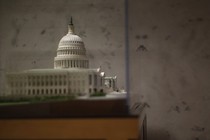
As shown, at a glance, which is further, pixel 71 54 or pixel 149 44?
pixel 149 44

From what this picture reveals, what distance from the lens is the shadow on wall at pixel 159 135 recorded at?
162 cm

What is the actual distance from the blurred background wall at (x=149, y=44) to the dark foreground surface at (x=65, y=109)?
85cm

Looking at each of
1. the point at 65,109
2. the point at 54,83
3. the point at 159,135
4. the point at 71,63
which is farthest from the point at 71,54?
the point at 159,135

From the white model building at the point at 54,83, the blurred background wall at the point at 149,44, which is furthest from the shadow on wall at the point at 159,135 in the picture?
the white model building at the point at 54,83

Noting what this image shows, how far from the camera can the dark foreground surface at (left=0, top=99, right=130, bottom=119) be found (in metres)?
0.72

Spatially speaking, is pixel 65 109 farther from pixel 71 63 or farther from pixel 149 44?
pixel 149 44

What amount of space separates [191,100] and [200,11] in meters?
0.55

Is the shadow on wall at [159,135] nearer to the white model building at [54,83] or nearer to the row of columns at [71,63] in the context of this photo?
the row of columns at [71,63]

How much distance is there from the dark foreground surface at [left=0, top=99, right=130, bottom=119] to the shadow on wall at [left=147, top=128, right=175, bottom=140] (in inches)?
37.4

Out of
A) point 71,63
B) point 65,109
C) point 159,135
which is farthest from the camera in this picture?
point 159,135

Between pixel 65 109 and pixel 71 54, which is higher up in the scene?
pixel 71 54

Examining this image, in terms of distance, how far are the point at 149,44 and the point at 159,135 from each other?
56 centimetres

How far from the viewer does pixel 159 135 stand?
1.62 m

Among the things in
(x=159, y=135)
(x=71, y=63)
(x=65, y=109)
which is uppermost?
(x=71, y=63)
